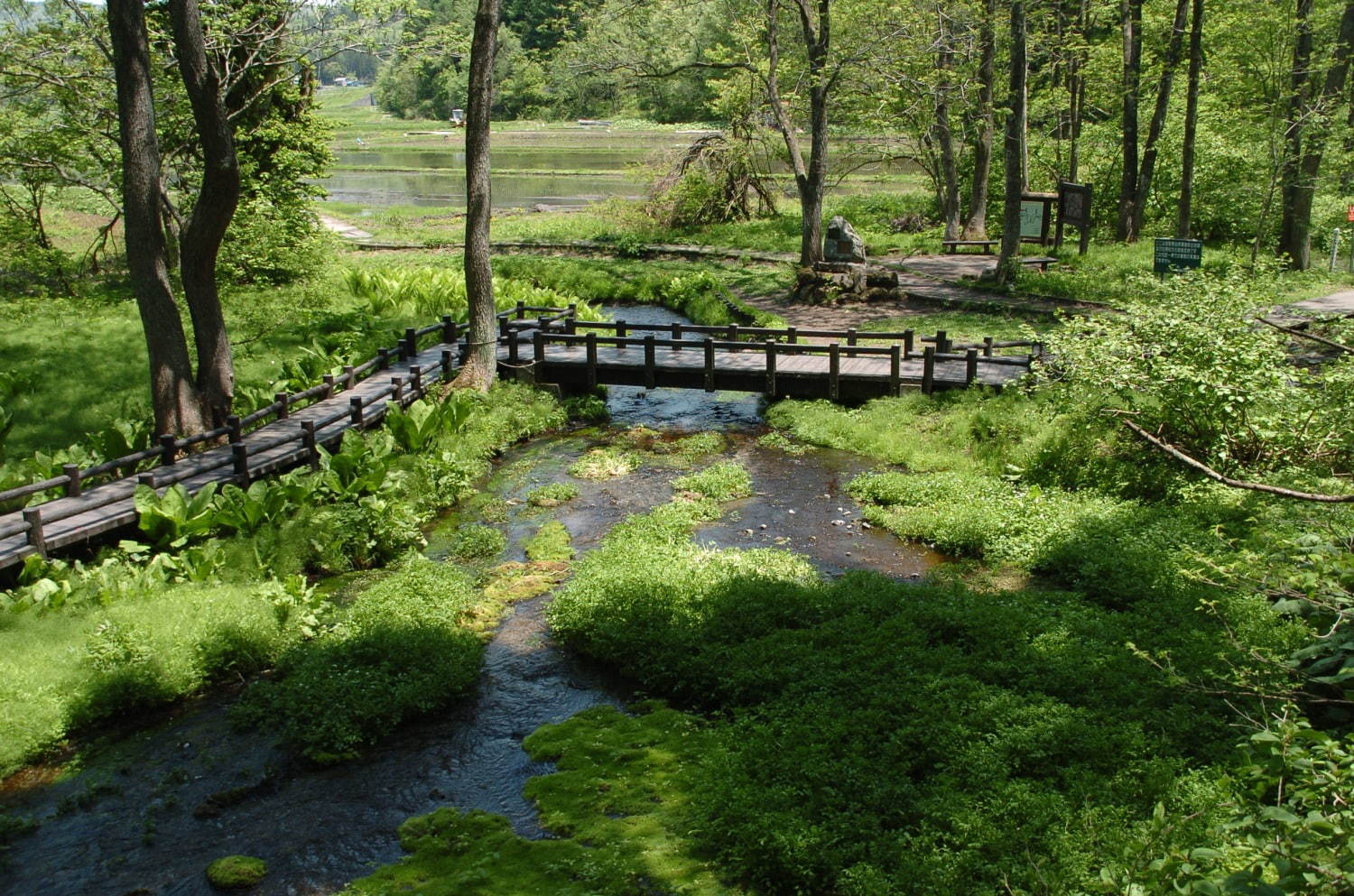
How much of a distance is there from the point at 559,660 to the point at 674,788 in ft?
10.4

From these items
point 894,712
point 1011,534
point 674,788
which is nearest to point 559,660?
point 674,788

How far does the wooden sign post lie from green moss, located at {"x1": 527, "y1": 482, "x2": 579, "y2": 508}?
19.5 metres

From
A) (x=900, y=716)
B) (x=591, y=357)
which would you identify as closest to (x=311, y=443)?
(x=591, y=357)

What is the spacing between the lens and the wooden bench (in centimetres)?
3391

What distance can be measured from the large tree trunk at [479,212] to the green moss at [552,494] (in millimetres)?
4717

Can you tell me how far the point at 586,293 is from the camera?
3266 centimetres

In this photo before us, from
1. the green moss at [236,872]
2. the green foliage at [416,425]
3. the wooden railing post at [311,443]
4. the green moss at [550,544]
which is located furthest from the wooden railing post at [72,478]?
the green moss at [236,872]

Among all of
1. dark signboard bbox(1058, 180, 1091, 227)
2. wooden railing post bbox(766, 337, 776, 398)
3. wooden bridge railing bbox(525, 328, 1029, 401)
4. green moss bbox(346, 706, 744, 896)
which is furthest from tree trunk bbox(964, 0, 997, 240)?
green moss bbox(346, 706, 744, 896)

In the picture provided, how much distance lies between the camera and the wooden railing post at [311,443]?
15.9m

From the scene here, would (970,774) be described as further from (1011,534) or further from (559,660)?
(1011,534)

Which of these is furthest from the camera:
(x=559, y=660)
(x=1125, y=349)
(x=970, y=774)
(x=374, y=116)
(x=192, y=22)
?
(x=374, y=116)

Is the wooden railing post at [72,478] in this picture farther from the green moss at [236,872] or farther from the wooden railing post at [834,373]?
the wooden railing post at [834,373]

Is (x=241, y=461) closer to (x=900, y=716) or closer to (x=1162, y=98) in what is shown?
(x=900, y=716)

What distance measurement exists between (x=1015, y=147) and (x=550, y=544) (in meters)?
18.6
